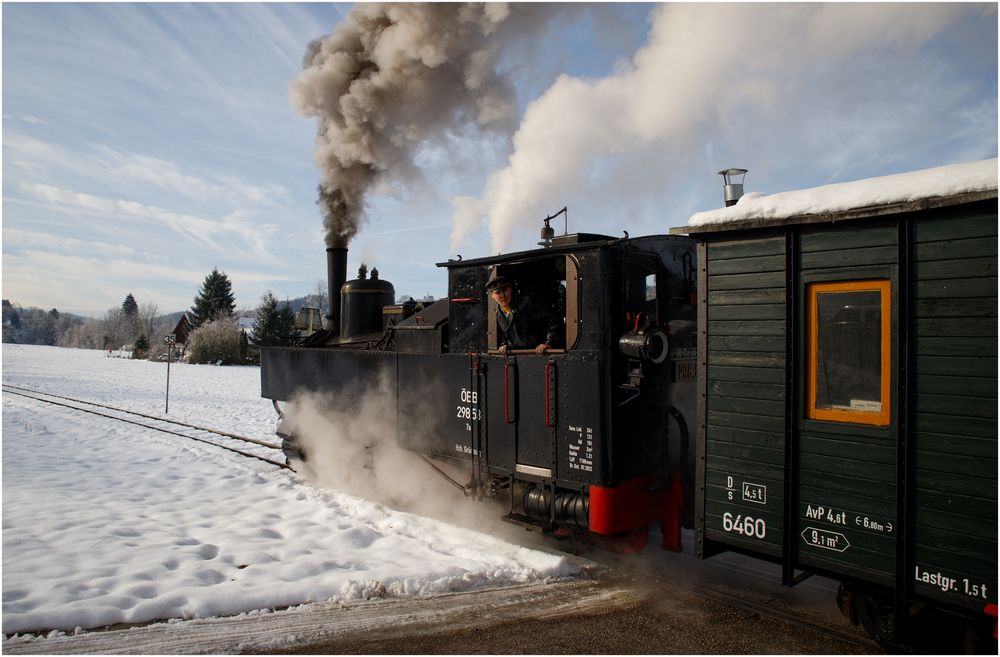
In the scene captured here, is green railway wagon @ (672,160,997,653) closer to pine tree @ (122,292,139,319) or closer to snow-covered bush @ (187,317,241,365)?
snow-covered bush @ (187,317,241,365)

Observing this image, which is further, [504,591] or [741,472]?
[504,591]

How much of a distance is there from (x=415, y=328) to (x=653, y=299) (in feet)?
9.30

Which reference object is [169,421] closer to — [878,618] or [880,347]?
[878,618]

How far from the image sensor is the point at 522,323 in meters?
6.16

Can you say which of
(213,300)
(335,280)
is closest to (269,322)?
(213,300)

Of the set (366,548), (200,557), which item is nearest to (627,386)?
(366,548)

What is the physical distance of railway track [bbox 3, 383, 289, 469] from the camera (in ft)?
38.5

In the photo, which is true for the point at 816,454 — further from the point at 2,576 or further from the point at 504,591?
the point at 2,576

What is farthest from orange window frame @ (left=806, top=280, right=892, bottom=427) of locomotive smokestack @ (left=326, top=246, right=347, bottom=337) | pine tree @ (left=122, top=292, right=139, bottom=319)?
pine tree @ (left=122, top=292, right=139, bottom=319)

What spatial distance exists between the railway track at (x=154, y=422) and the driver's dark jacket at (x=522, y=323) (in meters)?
5.92

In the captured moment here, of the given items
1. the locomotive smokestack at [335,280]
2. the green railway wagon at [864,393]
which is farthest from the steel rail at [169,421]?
the green railway wagon at [864,393]

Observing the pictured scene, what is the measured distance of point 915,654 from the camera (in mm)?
3998

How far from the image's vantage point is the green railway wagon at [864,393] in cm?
346

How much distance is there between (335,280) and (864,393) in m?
8.43
